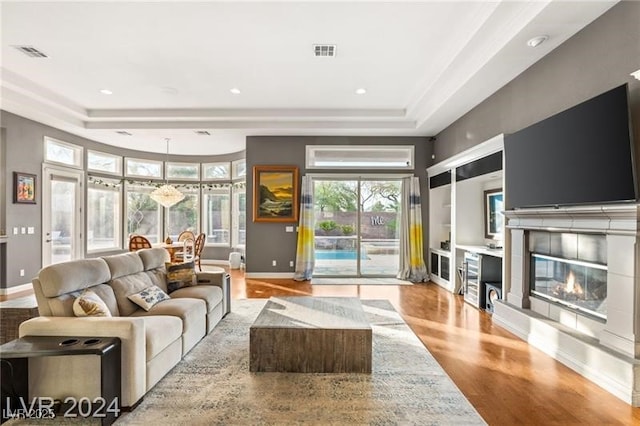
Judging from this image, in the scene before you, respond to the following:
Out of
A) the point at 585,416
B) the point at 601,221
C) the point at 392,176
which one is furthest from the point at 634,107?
the point at 392,176

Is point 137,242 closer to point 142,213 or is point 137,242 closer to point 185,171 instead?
point 142,213

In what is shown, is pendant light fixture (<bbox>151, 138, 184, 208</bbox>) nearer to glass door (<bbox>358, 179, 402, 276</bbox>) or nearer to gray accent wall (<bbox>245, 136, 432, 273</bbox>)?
gray accent wall (<bbox>245, 136, 432, 273</bbox>)

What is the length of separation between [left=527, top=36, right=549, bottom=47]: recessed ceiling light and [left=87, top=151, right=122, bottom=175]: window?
861 centimetres

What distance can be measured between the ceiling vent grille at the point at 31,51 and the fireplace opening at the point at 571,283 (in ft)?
21.3

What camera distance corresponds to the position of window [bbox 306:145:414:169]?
712cm

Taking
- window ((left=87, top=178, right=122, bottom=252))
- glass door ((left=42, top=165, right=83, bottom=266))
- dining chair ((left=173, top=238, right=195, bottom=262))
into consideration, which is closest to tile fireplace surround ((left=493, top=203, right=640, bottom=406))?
dining chair ((left=173, top=238, right=195, bottom=262))

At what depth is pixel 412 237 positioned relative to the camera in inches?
274

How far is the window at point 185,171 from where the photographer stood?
31.2 feet

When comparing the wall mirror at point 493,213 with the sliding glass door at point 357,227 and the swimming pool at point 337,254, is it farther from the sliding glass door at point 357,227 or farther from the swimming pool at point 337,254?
the swimming pool at point 337,254

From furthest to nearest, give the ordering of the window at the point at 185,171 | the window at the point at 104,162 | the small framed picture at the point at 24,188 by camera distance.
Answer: the window at the point at 185,171, the window at the point at 104,162, the small framed picture at the point at 24,188

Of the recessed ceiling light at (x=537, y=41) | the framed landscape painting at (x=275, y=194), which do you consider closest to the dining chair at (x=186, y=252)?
the framed landscape painting at (x=275, y=194)

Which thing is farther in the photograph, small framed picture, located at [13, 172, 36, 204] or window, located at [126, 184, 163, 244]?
window, located at [126, 184, 163, 244]

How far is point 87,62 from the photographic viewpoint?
4355 mm

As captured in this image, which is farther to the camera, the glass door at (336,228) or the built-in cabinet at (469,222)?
the glass door at (336,228)
